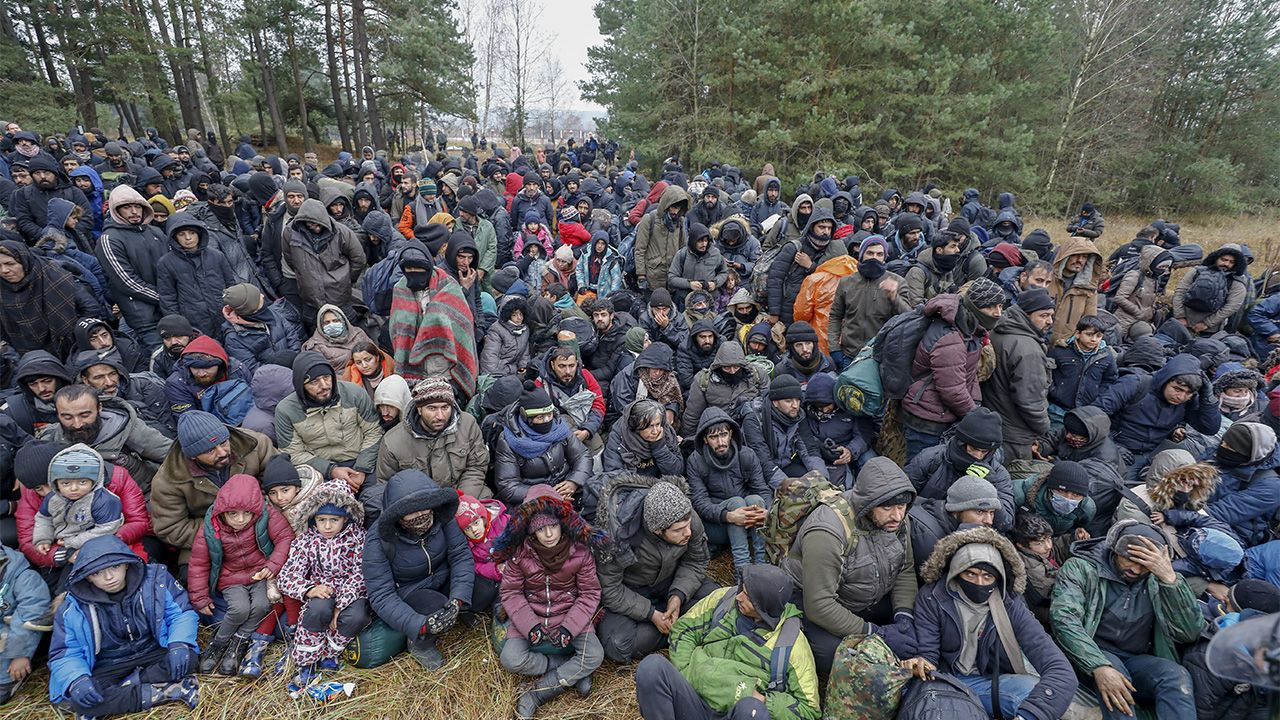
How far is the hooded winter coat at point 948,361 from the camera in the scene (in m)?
4.34

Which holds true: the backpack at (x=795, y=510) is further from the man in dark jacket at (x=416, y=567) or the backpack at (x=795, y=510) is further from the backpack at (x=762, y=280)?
the backpack at (x=762, y=280)

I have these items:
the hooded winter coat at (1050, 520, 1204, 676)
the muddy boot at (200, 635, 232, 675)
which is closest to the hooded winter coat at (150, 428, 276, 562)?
the muddy boot at (200, 635, 232, 675)

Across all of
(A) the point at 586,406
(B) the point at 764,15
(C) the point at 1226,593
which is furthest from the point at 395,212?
(B) the point at 764,15

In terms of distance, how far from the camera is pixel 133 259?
596 centimetres

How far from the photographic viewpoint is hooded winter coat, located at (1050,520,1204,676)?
10.7 feet

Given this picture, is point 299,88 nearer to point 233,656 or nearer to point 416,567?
point 233,656

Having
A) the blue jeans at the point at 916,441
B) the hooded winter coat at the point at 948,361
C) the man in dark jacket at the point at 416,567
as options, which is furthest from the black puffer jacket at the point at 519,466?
the hooded winter coat at the point at 948,361

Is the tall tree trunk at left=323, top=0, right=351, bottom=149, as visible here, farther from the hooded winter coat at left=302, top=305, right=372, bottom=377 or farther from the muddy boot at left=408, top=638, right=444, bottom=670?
the muddy boot at left=408, top=638, right=444, bottom=670

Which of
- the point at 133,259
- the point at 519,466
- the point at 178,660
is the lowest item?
the point at 178,660

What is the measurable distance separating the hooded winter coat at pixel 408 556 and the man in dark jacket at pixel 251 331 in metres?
2.46

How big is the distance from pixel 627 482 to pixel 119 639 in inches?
132

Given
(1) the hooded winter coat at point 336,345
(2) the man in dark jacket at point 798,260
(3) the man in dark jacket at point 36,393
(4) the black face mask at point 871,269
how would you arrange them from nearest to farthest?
(3) the man in dark jacket at point 36,393
(1) the hooded winter coat at point 336,345
(4) the black face mask at point 871,269
(2) the man in dark jacket at point 798,260

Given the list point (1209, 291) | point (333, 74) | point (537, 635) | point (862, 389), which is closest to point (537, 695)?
point (537, 635)

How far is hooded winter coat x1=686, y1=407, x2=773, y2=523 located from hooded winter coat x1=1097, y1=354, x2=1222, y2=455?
342 cm
